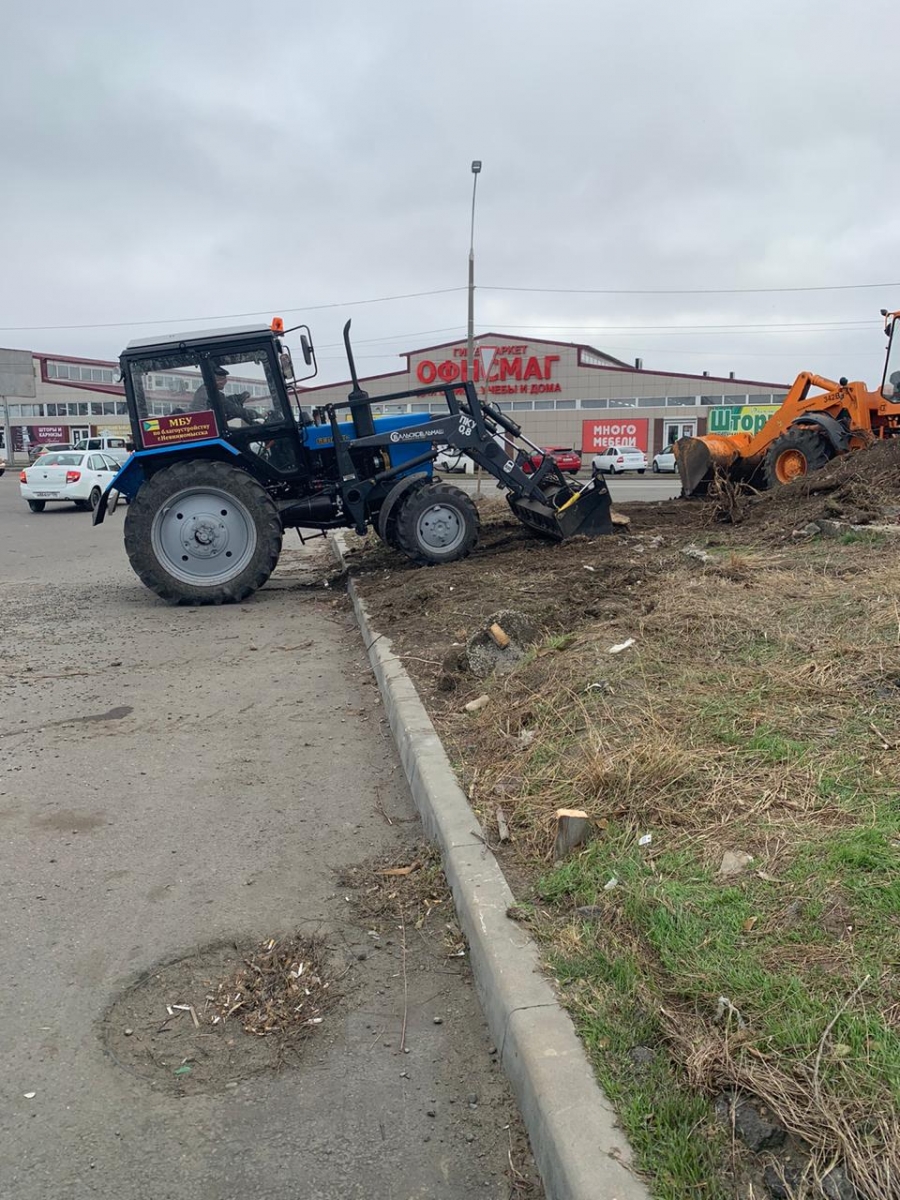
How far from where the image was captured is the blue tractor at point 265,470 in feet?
34.4

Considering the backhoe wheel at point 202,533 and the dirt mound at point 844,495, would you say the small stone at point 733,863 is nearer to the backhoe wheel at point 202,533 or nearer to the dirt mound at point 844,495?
the dirt mound at point 844,495

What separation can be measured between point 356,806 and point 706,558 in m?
5.00

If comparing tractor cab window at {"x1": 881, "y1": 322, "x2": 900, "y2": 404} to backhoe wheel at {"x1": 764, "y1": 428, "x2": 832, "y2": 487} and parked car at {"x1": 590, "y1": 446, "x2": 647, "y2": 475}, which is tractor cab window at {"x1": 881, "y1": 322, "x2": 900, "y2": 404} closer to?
backhoe wheel at {"x1": 764, "y1": 428, "x2": 832, "y2": 487}

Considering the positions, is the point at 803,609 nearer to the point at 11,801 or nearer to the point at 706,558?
the point at 706,558

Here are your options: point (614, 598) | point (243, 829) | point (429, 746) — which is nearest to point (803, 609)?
point (614, 598)

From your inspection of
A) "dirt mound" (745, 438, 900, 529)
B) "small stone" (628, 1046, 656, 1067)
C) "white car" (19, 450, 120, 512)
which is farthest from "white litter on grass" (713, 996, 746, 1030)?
"white car" (19, 450, 120, 512)

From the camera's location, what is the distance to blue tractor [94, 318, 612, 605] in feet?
34.4

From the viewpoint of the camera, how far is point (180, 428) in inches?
418

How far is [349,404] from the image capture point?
11.0 meters

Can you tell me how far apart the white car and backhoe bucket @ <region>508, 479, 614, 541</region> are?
16846 millimetres

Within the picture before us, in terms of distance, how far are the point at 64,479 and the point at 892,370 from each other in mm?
20351

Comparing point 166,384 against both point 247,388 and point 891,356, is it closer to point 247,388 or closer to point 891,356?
point 247,388

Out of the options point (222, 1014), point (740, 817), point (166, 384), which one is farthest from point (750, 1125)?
point (166, 384)

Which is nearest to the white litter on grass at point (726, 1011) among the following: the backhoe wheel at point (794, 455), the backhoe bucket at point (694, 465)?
the backhoe wheel at point (794, 455)
